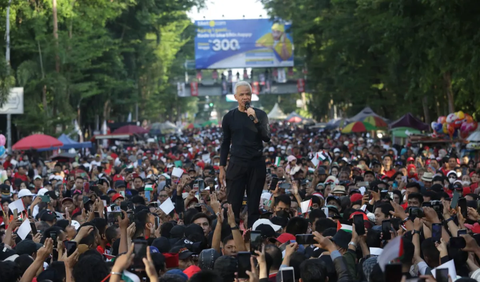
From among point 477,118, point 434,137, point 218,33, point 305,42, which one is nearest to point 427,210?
point 434,137

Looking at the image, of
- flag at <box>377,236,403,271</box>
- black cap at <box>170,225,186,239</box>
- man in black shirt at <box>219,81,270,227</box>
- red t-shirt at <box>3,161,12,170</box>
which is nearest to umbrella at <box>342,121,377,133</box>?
red t-shirt at <box>3,161,12,170</box>

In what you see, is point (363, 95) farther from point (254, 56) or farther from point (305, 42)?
point (254, 56)

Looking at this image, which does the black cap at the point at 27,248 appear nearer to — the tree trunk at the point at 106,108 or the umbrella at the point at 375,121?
the umbrella at the point at 375,121

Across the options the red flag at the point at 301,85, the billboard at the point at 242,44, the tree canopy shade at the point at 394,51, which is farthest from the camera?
the red flag at the point at 301,85

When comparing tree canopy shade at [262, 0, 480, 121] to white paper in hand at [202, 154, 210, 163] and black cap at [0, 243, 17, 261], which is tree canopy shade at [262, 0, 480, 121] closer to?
white paper in hand at [202, 154, 210, 163]

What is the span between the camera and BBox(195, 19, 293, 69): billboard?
249 ft

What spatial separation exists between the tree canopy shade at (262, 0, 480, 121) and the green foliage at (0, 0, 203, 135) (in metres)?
9.91

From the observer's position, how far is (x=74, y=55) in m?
39.6

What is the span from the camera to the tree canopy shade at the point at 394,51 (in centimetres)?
2152

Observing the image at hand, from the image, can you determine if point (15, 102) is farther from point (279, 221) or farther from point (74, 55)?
point (279, 221)

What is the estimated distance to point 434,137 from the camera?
30.7m

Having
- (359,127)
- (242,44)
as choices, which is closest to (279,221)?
(359,127)

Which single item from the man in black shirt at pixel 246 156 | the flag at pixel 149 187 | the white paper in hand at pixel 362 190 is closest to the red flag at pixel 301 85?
the flag at pixel 149 187

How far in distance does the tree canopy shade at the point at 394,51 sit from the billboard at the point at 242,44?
3.04 m
